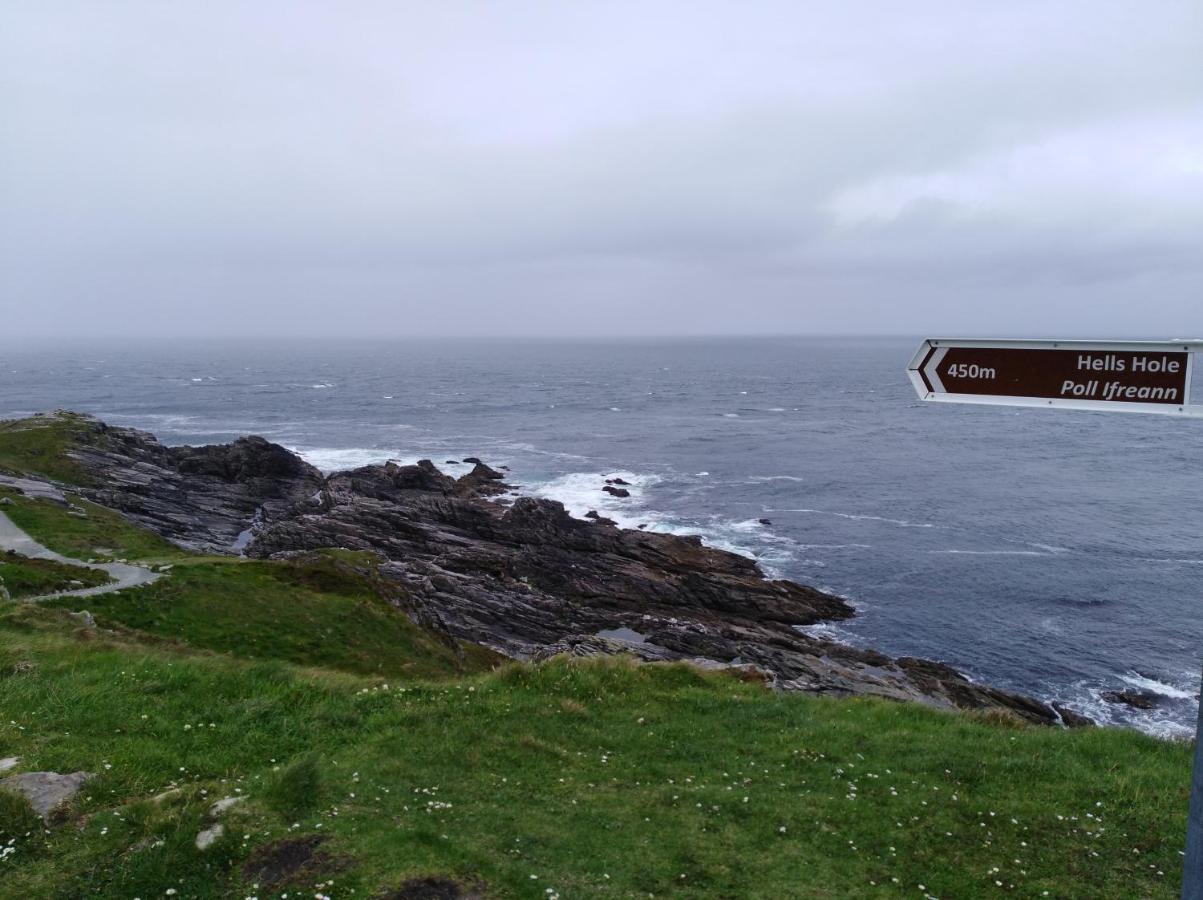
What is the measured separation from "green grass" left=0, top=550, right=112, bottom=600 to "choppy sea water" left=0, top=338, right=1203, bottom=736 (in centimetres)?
3407

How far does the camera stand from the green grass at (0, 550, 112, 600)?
27.8 metres

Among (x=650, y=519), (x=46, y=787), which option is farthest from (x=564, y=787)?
(x=650, y=519)

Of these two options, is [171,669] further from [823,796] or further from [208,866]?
[823,796]

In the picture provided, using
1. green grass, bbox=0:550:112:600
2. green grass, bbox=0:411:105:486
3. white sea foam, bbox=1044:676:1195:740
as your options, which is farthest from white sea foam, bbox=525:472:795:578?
green grass, bbox=0:411:105:486

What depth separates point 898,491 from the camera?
77.1 meters

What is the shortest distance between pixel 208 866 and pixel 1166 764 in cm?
1461

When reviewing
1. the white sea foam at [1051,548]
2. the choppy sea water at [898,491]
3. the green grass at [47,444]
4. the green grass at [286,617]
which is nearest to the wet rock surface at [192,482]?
the green grass at [47,444]

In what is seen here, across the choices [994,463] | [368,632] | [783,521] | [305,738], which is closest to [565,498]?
[783,521]

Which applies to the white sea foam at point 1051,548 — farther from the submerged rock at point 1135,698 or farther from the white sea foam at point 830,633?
the white sea foam at point 830,633

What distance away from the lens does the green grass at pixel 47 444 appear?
202 feet

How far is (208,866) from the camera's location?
8.40 meters

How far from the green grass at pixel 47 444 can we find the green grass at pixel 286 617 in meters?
36.6

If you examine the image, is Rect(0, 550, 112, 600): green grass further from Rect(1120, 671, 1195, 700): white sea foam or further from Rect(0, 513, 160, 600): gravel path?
Rect(1120, 671, 1195, 700): white sea foam

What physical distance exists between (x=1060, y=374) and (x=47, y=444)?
8135cm
